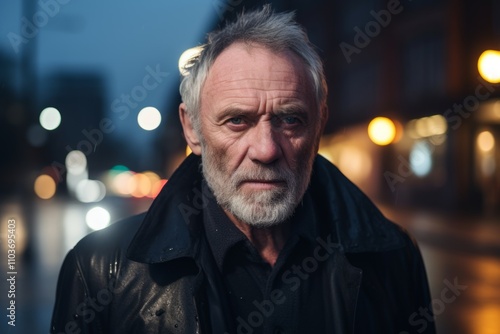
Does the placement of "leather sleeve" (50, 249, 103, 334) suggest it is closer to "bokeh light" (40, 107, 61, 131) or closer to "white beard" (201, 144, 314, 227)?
"white beard" (201, 144, 314, 227)

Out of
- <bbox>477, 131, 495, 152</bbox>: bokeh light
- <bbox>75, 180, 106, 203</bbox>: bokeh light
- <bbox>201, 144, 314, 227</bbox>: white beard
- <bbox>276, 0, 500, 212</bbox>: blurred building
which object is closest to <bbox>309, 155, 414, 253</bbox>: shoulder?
<bbox>201, 144, 314, 227</bbox>: white beard

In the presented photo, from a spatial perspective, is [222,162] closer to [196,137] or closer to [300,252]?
[196,137]

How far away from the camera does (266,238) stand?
7.93 feet

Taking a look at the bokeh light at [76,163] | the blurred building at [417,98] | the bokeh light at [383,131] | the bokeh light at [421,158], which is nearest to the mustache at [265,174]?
the blurred building at [417,98]

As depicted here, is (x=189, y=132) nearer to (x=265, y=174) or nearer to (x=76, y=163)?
(x=265, y=174)

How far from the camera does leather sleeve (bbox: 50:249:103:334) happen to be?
221cm

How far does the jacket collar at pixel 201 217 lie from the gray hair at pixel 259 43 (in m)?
0.26

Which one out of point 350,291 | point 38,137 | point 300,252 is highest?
point 38,137

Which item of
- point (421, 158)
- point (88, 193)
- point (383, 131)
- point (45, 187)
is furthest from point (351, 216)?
point (45, 187)

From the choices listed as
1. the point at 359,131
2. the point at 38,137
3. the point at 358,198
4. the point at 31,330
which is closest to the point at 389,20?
the point at 359,131

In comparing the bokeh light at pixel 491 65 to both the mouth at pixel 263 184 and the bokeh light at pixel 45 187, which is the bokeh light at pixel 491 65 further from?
the bokeh light at pixel 45 187

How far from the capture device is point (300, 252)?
2.39 m

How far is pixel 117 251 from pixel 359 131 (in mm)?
31754

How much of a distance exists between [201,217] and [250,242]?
0.24 metres
